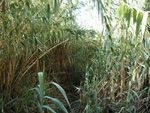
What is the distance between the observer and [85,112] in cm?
192

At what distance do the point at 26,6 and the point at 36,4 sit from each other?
0.18m

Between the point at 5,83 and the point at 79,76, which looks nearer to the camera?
the point at 5,83

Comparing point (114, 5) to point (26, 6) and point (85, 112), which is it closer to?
point (26, 6)

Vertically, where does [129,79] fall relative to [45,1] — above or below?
below

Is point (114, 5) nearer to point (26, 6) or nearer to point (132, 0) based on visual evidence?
point (132, 0)

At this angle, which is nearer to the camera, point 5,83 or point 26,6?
Answer: point 5,83

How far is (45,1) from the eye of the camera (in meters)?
2.14

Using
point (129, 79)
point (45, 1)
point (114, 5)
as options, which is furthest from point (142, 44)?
point (45, 1)

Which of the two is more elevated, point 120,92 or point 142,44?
point 142,44


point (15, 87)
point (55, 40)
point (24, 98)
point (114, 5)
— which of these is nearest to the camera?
point (24, 98)

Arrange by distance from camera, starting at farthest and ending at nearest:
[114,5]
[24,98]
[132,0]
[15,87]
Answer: [114,5]
[132,0]
[15,87]
[24,98]

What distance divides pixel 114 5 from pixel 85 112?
76 cm

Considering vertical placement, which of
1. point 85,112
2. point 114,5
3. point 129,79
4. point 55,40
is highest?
point 114,5

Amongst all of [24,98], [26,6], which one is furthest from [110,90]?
[26,6]
